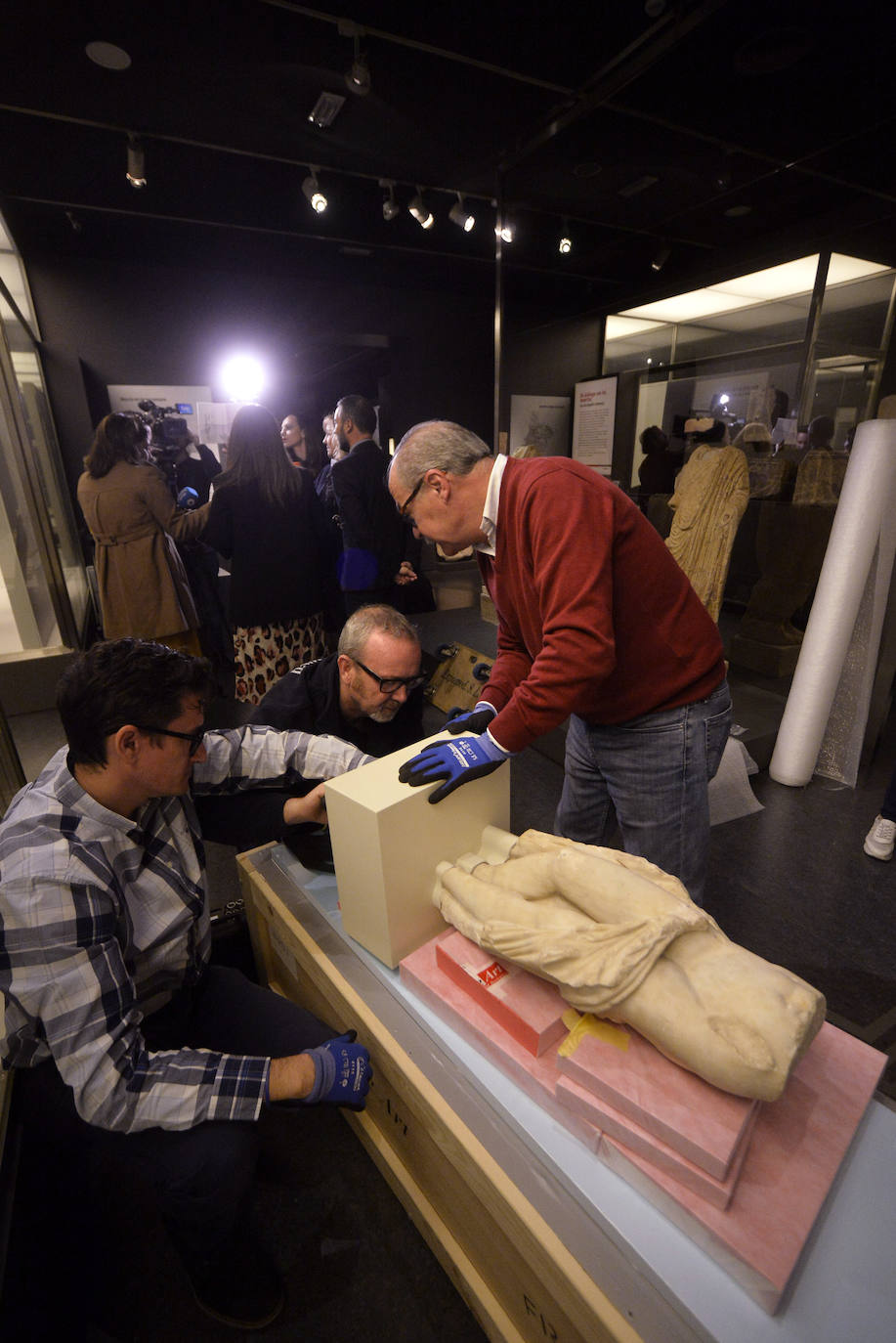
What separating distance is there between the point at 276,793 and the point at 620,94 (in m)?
3.83

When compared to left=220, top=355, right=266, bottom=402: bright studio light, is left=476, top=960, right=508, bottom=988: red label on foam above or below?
below

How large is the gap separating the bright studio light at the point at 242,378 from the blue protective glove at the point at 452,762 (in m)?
5.67

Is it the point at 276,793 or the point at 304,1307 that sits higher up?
the point at 276,793

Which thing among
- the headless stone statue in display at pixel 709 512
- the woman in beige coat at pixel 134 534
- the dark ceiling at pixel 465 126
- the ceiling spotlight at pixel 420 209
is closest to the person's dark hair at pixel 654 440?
the headless stone statue in display at pixel 709 512

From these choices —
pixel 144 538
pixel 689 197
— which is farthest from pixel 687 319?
pixel 144 538

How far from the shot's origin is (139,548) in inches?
136

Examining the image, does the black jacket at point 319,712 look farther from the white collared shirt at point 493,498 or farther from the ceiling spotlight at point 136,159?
the ceiling spotlight at point 136,159

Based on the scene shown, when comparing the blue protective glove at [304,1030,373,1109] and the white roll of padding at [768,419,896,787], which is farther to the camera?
the white roll of padding at [768,419,896,787]

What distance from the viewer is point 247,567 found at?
10.3 feet

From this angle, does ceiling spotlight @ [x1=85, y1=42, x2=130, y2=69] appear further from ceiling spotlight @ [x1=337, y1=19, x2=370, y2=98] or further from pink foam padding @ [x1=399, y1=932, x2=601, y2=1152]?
pink foam padding @ [x1=399, y1=932, x2=601, y2=1152]

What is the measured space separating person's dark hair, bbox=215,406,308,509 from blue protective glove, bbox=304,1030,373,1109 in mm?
2545

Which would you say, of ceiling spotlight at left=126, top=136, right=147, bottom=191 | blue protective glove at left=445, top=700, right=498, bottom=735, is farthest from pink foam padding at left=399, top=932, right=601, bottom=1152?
ceiling spotlight at left=126, top=136, right=147, bottom=191

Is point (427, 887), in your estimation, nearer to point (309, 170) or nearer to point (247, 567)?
point (247, 567)

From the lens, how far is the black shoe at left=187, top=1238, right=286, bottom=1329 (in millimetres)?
1295
